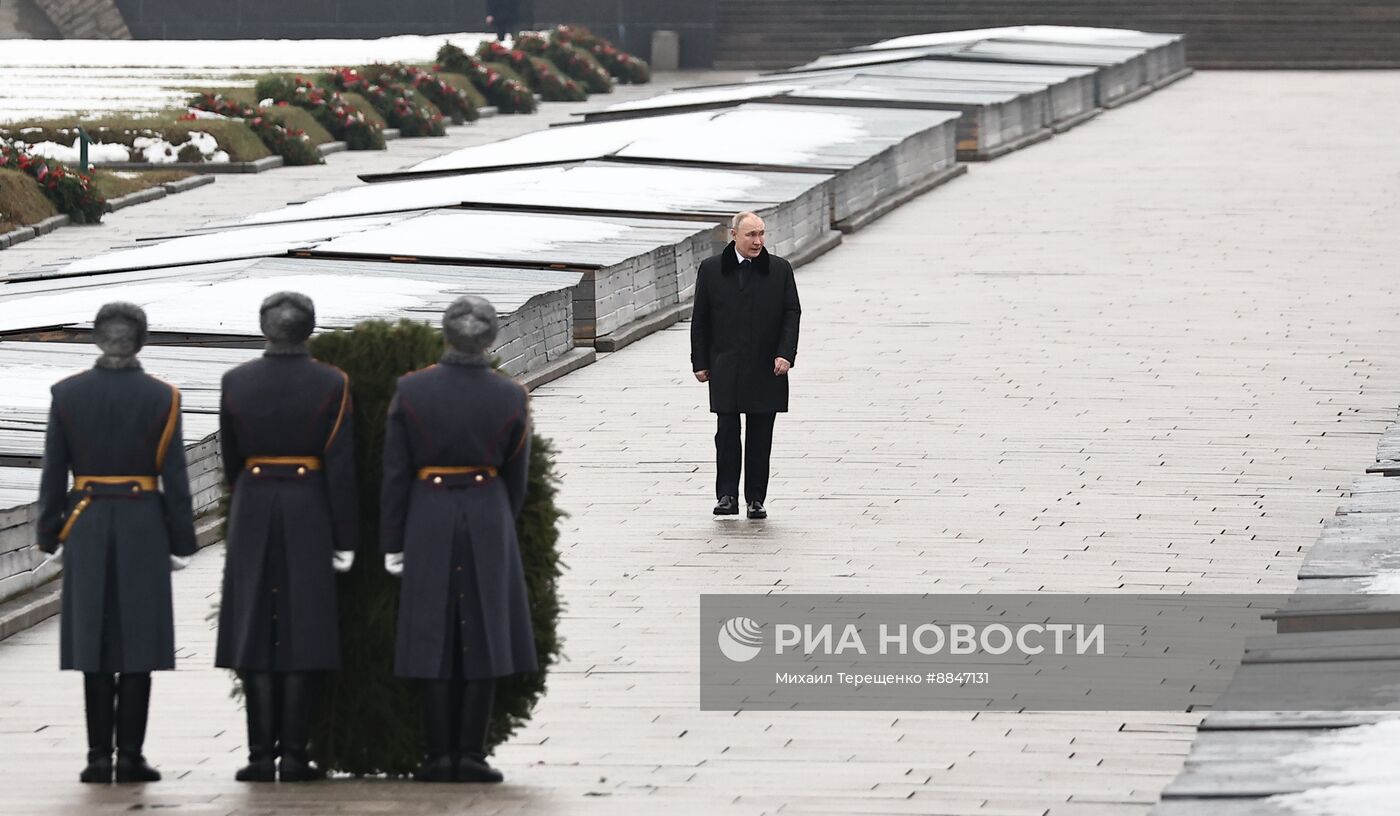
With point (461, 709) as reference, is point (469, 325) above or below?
above

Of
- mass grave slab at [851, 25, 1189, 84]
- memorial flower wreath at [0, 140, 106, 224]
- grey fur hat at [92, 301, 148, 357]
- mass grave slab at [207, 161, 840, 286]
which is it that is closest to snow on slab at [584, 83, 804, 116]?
mass grave slab at [207, 161, 840, 286]

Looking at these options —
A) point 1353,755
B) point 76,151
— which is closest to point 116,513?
point 1353,755

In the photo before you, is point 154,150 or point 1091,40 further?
point 1091,40

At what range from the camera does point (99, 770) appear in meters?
8.50

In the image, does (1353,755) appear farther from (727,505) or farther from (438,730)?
(727,505)

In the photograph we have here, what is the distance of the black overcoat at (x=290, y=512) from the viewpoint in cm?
841

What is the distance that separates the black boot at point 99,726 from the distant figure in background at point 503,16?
158 feet

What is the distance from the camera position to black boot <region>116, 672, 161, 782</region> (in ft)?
27.9

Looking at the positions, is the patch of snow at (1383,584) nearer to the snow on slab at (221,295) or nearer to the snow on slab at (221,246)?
the snow on slab at (221,295)

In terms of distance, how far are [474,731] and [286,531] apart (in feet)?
3.02

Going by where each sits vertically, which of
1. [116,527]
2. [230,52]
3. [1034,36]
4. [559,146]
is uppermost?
[116,527]

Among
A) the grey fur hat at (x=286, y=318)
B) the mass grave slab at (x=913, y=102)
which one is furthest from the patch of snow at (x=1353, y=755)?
the mass grave slab at (x=913, y=102)

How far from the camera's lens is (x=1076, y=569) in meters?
12.0

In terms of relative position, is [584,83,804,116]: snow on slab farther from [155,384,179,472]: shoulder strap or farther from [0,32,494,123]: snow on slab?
[155,384,179,472]: shoulder strap
